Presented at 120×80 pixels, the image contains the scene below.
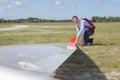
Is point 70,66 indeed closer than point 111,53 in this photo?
Yes

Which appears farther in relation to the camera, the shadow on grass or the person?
the person

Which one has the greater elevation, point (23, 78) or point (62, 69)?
point (23, 78)

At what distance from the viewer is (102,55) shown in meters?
10.7

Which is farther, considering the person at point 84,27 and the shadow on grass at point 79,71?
the person at point 84,27

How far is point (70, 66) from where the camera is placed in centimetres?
841

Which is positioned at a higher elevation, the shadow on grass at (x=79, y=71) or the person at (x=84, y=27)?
the person at (x=84, y=27)

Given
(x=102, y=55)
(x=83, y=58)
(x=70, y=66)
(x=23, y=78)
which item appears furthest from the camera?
(x=102, y=55)

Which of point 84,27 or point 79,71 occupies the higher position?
point 84,27

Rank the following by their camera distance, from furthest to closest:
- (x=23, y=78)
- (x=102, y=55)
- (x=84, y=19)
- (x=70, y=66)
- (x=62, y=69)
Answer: (x=84, y=19) → (x=102, y=55) → (x=70, y=66) → (x=62, y=69) → (x=23, y=78)

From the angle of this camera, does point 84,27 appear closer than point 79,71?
No

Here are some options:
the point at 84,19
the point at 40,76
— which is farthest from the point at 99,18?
the point at 40,76

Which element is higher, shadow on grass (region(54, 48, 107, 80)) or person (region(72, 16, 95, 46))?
person (region(72, 16, 95, 46))

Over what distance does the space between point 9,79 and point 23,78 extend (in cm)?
11

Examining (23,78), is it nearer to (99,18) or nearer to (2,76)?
(2,76)
